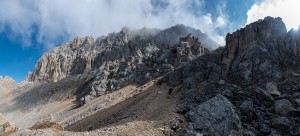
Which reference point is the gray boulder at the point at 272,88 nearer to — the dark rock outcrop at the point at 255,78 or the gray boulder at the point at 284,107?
the dark rock outcrop at the point at 255,78

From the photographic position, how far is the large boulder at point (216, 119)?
26156mm

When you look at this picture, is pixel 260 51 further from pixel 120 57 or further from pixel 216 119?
pixel 120 57

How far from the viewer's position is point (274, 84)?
114ft

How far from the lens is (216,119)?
26.9 metres

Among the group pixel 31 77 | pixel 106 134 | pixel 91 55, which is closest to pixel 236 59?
pixel 106 134

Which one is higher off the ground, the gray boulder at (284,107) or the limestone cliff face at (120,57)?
the limestone cliff face at (120,57)

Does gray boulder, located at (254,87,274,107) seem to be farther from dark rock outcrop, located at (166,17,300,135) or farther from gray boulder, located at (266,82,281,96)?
gray boulder, located at (266,82,281,96)

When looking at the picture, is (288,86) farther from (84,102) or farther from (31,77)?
(31,77)

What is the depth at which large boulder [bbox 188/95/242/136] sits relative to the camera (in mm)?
26156

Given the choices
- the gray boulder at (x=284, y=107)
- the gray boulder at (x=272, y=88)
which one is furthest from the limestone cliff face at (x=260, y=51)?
the gray boulder at (x=284, y=107)

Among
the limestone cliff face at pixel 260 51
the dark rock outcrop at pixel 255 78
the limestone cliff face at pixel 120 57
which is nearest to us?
the dark rock outcrop at pixel 255 78

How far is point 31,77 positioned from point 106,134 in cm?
13728

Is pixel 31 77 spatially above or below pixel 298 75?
above

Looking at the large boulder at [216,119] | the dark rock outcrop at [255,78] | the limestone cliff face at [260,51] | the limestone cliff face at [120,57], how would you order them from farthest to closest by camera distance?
1. the limestone cliff face at [120,57]
2. the limestone cliff face at [260,51]
3. the dark rock outcrop at [255,78]
4. the large boulder at [216,119]
